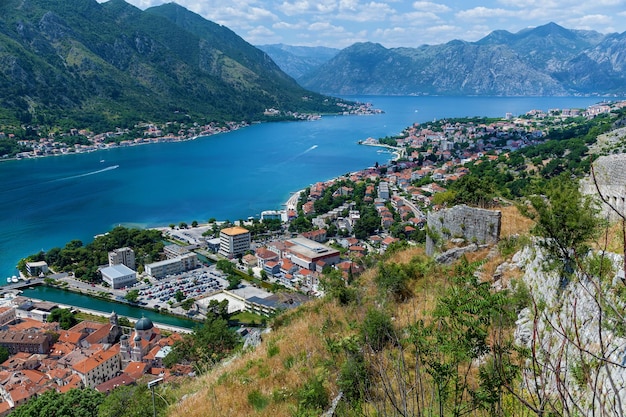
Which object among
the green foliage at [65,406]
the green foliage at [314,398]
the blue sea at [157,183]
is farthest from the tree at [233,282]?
the green foliage at [314,398]

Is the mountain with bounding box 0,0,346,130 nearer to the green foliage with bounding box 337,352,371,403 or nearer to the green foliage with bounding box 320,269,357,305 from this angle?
the green foliage with bounding box 320,269,357,305

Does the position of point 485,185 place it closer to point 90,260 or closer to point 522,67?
point 90,260

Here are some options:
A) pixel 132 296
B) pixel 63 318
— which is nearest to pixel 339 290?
pixel 63 318

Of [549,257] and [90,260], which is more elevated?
[549,257]

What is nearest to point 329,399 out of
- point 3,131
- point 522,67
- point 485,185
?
point 485,185

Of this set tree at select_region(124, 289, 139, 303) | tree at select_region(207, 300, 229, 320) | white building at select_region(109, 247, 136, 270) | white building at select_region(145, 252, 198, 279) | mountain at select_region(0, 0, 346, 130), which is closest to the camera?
tree at select_region(207, 300, 229, 320)

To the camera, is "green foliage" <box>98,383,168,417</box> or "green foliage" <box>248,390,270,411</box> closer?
"green foliage" <box>248,390,270,411</box>

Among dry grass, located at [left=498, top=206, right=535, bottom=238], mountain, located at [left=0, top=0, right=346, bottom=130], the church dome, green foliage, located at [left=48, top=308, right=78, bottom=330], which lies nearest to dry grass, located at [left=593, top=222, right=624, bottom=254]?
dry grass, located at [left=498, top=206, right=535, bottom=238]
